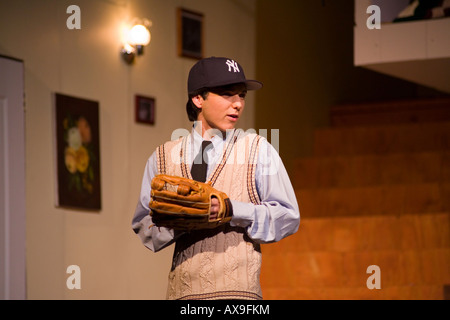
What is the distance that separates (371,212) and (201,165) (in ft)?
11.6

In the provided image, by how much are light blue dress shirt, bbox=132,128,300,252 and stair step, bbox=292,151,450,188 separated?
12.5ft

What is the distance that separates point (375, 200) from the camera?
550 cm

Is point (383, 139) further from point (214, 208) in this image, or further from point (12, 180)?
point (214, 208)

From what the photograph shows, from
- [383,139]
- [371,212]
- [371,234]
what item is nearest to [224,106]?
[371,234]

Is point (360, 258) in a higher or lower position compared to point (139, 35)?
lower

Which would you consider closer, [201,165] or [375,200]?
[201,165]

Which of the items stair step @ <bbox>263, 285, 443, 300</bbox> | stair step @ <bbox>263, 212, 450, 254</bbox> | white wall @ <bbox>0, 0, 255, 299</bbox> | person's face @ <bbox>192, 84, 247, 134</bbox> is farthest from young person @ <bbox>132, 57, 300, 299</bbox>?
stair step @ <bbox>263, 212, 450, 254</bbox>

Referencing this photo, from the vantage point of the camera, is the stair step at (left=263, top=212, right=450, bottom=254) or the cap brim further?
the stair step at (left=263, top=212, right=450, bottom=254)

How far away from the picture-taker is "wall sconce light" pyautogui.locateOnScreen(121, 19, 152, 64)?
15.8 ft

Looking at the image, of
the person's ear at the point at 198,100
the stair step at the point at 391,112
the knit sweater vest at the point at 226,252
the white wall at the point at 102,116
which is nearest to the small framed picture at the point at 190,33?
the white wall at the point at 102,116

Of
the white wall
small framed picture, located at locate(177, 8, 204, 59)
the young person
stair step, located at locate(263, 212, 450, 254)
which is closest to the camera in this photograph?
→ the young person

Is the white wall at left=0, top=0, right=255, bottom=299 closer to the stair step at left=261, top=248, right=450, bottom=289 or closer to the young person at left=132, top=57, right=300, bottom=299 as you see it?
the stair step at left=261, top=248, right=450, bottom=289

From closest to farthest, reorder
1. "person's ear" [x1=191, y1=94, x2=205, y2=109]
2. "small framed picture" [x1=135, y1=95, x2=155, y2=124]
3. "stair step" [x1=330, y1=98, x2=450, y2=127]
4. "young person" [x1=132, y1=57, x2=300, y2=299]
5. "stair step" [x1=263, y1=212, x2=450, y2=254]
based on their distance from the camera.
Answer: "young person" [x1=132, y1=57, x2=300, y2=299] → "person's ear" [x1=191, y1=94, x2=205, y2=109] → "stair step" [x1=263, y1=212, x2=450, y2=254] → "small framed picture" [x1=135, y1=95, x2=155, y2=124] → "stair step" [x1=330, y1=98, x2=450, y2=127]
